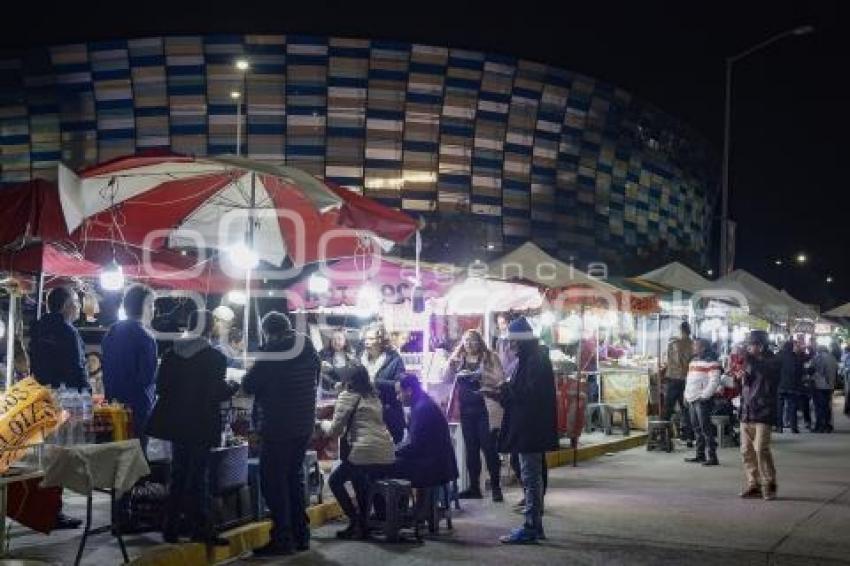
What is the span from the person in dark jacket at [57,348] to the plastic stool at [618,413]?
442 inches

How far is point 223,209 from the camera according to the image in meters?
10.8

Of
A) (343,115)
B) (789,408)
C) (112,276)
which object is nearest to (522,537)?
(112,276)

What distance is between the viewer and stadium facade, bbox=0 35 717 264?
193 ft

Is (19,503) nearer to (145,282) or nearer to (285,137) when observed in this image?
(145,282)

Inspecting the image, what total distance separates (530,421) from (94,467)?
364 centimetres

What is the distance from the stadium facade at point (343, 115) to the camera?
5878 centimetres

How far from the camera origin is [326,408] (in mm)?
11445

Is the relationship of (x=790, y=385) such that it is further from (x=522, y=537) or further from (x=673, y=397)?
(x=522, y=537)

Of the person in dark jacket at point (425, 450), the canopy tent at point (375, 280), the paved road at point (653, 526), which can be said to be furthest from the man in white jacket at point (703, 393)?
the person in dark jacket at point (425, 450)

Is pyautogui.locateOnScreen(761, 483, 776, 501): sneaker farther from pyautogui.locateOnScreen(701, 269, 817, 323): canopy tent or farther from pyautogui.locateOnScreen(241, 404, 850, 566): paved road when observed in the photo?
pyautogui.locateOnScreen(701, 269, 817, 323): canopy tent

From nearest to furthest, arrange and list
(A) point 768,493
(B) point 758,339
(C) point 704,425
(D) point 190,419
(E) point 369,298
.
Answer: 1. (D) point 190,419
2. (A) point 768,493
3. (B) point 758,339
4. (C) point 704,425
5. (E) point 369,298

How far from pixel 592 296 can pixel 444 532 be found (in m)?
7.96

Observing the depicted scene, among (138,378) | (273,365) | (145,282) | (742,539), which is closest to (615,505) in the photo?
(742,539)

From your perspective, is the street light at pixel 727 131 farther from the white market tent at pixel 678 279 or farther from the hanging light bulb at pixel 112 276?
the hanging light bulb at pixel 112 276
